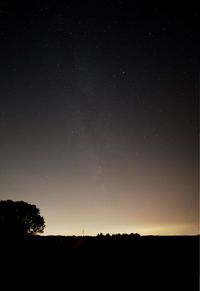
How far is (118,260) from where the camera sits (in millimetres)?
10258

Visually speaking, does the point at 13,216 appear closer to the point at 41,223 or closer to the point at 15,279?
the point at 41,223

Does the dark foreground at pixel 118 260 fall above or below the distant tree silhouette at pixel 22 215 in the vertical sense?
below

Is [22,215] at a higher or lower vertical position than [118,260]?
higher

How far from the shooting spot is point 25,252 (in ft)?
36.6

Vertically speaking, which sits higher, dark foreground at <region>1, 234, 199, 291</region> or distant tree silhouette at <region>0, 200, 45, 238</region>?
distant tree silhouette at <region>0, 200, 45, 238</region>

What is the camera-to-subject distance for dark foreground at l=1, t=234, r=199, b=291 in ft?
30.4

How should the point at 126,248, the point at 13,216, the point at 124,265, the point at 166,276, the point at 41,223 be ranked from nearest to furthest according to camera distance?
the point at 166,276, the point at 124,265, the point at 126,248, the point at 13,216, the point at 41,223

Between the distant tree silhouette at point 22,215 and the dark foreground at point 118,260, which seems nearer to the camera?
the dark foreground at point 118,260

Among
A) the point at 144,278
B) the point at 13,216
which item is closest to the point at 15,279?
the point at 144,278

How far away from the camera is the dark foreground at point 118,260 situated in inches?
365

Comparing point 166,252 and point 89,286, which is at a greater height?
point 166,252

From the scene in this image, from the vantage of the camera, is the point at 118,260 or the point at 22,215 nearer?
the point at 118,260

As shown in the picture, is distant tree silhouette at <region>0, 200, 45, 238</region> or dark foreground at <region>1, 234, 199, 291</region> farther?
distant tree silhouette at <region>0, 200, 45, 238</region>

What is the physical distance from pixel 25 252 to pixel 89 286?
3.09m
